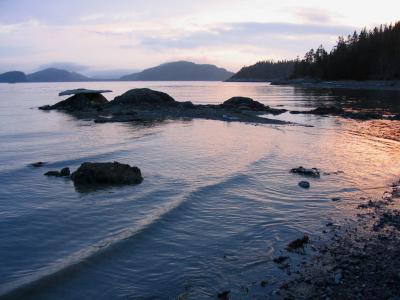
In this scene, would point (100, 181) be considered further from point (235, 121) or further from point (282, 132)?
point (235, 121)

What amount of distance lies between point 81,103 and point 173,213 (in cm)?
4203

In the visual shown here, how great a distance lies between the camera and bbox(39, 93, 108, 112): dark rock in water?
4962cm

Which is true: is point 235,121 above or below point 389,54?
below

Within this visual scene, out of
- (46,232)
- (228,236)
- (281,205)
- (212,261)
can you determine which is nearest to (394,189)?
(281,205)

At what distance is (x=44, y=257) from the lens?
9.24m

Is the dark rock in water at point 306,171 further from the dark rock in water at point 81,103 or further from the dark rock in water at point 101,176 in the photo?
the dark rock in water at point 81,103

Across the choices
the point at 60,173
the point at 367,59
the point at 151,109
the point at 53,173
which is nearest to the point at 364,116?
the point at 151,109

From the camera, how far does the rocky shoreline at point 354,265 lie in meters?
7.48

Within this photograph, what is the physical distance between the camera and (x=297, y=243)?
9.83 metres

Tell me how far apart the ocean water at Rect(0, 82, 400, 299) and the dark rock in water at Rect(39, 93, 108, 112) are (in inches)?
952

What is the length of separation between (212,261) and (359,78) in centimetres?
13191

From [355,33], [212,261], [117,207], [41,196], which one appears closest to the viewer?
[212,261]

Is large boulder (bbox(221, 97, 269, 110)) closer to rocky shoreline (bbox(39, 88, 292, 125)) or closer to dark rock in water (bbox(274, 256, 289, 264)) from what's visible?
rocky shoreline (bbox(39, 88, 292, 125))

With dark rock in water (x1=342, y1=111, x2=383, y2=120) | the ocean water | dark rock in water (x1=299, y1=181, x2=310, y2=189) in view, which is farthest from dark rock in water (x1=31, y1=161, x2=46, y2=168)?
dark rock in water (x1=342, y1=111, x2=383, y2=120)
